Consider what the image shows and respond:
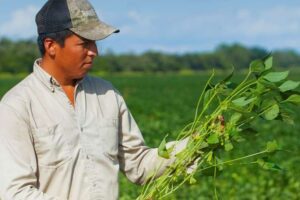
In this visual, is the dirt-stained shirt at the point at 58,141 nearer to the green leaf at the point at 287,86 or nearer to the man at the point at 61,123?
the man at the point at 61,123

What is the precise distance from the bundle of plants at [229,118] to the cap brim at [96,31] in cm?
41

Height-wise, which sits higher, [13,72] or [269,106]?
[269,106]

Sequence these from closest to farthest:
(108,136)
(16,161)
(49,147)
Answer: (16,161) → (49,147) → (108,136)

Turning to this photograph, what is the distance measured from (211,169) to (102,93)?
52 cm

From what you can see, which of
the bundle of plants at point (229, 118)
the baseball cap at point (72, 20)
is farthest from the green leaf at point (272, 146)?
the baseball cap at point (72, 20)

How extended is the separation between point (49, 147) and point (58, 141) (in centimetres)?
4

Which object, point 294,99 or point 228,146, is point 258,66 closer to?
point 294,99

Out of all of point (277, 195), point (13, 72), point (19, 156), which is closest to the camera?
point (19, 156)

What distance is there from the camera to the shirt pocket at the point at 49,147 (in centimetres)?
262

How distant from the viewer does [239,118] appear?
2645mm

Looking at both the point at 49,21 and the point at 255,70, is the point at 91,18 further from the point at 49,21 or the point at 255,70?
the point at 255,70

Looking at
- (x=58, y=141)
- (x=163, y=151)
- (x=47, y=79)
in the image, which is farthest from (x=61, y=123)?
(x=163, y=151)

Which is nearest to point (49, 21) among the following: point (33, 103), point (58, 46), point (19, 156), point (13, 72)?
point (58, 46)

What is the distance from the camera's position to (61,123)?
106 inches
